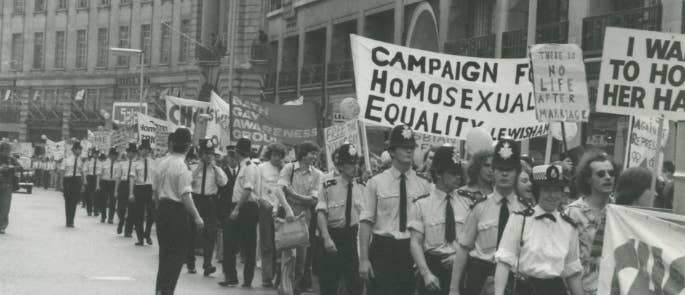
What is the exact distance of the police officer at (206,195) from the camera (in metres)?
16.9

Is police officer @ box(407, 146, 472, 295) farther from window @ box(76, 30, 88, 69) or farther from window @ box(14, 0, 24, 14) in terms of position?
window @ box(14, 0, 24, 14)

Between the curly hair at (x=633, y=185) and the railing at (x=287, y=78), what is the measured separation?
39.8m

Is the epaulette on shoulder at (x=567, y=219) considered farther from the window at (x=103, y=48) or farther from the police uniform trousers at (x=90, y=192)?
the window at (x=103, y=48)

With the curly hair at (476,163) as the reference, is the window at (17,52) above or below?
above

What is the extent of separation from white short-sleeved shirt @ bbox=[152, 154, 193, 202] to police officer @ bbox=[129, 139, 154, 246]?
951 centimetres

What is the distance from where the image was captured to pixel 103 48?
78000 mm

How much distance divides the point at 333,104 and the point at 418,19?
516 centimetres

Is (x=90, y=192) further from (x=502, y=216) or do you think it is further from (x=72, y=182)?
(x=502, y=216)

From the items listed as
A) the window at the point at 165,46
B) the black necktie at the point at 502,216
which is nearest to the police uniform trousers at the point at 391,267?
the black necktie at the point at 502,216

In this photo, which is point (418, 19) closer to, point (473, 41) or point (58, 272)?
point (473, 41)

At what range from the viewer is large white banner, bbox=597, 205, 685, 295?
6812 mm

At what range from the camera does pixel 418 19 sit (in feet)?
121

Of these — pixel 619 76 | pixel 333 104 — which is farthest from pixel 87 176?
pixel 619 76

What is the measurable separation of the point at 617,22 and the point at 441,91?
43.7ft
